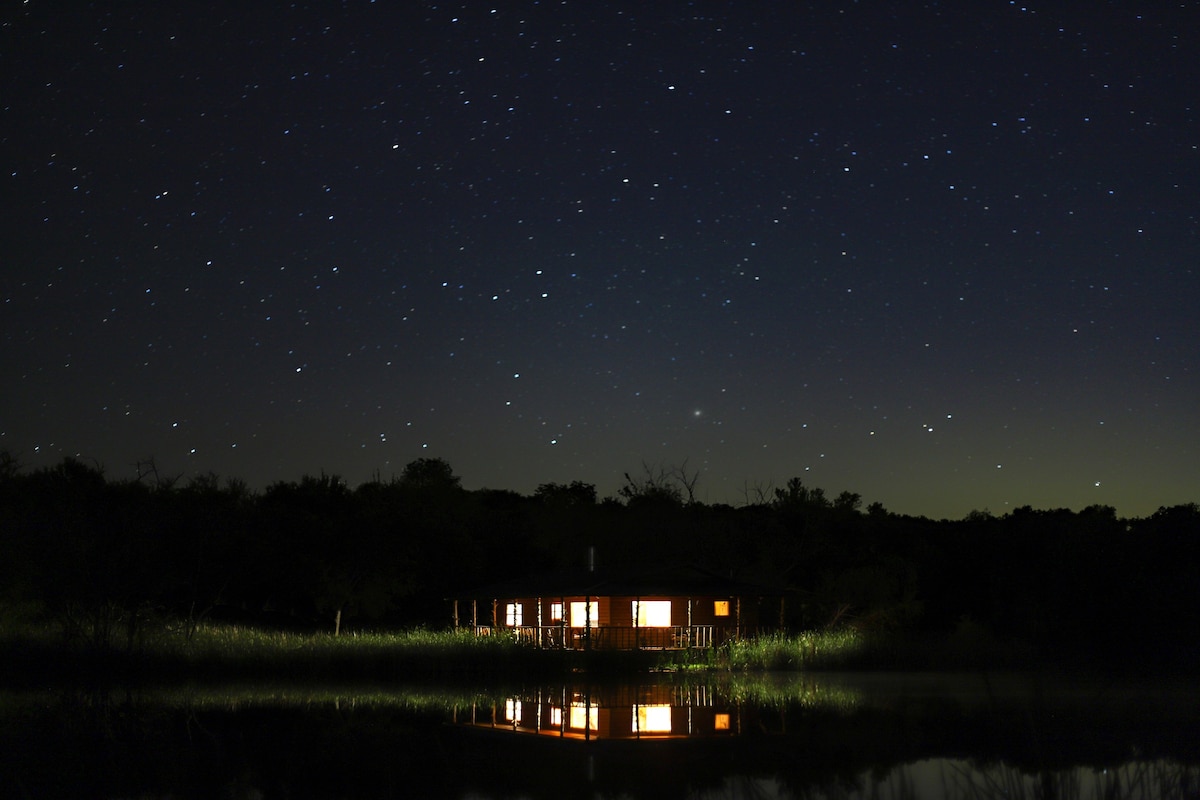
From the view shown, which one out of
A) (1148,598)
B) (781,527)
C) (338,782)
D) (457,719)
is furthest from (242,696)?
(781,527)

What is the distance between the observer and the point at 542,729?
19.2 metres

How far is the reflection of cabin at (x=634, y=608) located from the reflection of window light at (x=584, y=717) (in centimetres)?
1755

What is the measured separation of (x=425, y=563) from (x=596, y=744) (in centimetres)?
3958

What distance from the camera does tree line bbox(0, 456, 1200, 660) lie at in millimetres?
37156

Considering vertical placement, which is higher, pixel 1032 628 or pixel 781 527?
pixel 781 527

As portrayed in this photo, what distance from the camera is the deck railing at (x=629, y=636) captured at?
43.4 metres

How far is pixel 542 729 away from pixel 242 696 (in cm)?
924

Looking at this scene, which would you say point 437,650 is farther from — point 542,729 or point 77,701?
point 542,729

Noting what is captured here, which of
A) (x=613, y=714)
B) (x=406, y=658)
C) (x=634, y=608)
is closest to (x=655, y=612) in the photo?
(x=634, y=608)

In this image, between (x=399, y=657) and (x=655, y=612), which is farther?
(x=655, y=612)

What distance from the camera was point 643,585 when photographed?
4550cm

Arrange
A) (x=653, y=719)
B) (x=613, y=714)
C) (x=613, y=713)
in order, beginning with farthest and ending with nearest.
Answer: (x=613, y=713) → (x=613, y=714) → (x=653, y=719)

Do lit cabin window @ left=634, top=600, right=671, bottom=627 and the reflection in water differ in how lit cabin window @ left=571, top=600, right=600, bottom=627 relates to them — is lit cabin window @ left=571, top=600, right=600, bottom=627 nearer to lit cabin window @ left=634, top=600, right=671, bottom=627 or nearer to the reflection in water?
lit cabin window @ left=634, top=600, right=671, bottom=627

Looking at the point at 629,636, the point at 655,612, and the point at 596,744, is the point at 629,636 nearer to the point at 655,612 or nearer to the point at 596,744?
the point at 655,612
